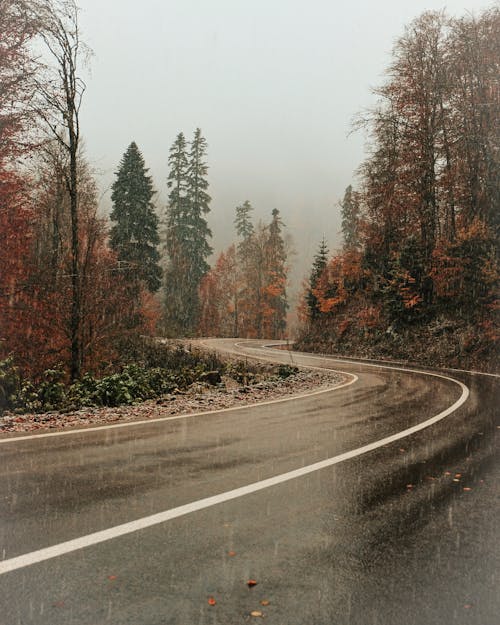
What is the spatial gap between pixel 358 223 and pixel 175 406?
23.2m

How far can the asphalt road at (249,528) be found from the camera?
289 centimetres

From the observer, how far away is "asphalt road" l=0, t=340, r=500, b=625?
289 centimetres

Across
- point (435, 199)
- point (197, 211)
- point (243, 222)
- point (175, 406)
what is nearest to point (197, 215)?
point (197, 211)

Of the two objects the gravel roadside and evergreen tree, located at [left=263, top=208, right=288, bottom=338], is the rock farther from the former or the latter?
evergreen tree, located at [left=263, top=208, right=288, bottom=338]

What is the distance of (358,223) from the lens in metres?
30.6

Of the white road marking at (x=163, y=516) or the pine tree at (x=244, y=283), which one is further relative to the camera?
the pine tree at (x=244, y=283)

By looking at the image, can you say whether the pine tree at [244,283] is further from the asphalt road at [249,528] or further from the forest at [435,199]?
the asphalt road at [249,528]

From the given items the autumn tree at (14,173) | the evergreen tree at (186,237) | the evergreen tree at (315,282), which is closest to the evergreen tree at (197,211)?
the evergreen tree at (186,237)

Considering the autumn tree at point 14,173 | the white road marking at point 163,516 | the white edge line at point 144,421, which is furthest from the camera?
the autumn tree at point 14,173

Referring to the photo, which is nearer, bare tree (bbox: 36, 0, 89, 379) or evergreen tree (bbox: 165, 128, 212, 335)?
bare tree (bbox: 36, 0, 89, 379)

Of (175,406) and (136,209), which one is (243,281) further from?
(175,406)

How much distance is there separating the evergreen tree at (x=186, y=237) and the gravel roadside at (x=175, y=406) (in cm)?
3360

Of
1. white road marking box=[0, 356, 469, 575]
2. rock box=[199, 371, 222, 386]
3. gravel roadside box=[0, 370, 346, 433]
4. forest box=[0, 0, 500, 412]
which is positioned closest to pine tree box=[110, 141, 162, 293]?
forest box=[0, 0, 500, 412]

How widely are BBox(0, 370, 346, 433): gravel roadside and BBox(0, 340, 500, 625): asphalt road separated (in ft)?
3.63
